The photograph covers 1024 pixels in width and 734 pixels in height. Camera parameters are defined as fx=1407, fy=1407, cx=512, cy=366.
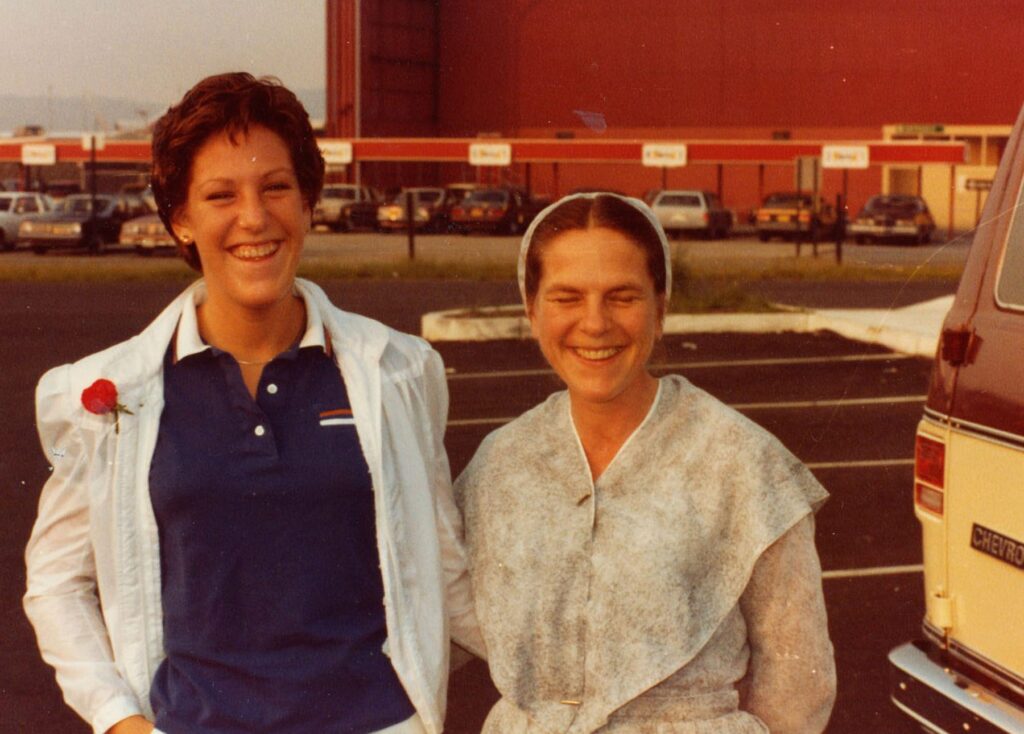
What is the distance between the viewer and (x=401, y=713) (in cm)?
240

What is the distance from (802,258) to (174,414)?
27.9 m

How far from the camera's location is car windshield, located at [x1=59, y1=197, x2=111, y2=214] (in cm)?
3384

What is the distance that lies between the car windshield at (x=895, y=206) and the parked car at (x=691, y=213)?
4652 mm

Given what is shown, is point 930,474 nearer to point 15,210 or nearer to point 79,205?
point 79,205

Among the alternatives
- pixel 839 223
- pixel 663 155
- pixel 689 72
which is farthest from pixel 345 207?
pixel 839 223

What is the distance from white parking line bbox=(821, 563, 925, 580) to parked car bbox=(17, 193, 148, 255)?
28047 mm

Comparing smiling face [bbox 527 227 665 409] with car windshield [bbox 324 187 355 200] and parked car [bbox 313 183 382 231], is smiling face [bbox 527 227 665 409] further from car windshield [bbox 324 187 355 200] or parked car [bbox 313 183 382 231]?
car windshield [bbox 324 187 355 200]

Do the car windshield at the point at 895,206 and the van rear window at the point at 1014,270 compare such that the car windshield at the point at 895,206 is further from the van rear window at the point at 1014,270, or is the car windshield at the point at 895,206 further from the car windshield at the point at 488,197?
the van rear window at the point at 1014,270

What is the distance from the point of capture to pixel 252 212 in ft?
7.87

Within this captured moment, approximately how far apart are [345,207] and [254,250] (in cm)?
4111

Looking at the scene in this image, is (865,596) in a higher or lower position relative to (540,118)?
lower

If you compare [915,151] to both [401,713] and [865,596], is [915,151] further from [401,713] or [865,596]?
[401,713]

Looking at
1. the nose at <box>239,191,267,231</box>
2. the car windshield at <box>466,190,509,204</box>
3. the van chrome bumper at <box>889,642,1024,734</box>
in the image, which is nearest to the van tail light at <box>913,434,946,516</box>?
the van chrome bumper at <box>889,642,1024,734</box>

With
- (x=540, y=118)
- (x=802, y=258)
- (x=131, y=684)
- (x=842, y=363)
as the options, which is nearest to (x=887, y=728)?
(x=131, y=684)
